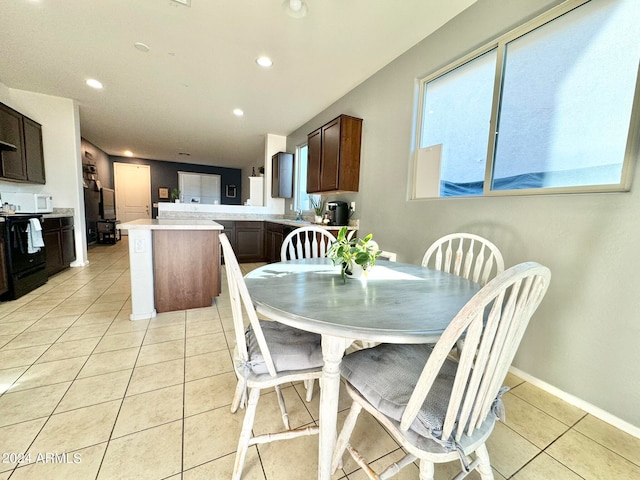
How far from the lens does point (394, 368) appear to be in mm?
964

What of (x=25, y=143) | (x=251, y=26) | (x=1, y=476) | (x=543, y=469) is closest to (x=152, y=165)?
(x=25, y=143)

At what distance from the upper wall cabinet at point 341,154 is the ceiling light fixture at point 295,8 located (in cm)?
117

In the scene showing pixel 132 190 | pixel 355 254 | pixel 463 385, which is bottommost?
pixel 463 385

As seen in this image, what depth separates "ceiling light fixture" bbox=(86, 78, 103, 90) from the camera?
3350 millimetres

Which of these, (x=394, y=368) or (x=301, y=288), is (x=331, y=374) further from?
(x=301, y=288)

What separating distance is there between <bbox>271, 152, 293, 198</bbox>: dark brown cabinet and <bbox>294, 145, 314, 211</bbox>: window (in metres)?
0.16

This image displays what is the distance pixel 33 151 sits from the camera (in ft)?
12.2

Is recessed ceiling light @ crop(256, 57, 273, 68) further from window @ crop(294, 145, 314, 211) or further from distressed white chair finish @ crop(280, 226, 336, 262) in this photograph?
window @ crop(294, 145, 314, 211)

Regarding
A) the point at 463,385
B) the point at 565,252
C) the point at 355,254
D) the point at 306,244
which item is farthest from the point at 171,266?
the point at 565,252

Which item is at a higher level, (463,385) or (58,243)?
(463,385)

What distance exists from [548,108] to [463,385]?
1923 mm

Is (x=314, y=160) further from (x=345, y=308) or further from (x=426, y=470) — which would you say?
(x=426, y=470)

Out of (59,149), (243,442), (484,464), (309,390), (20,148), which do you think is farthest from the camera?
(59,149)

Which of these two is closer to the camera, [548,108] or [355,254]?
[355,254]
